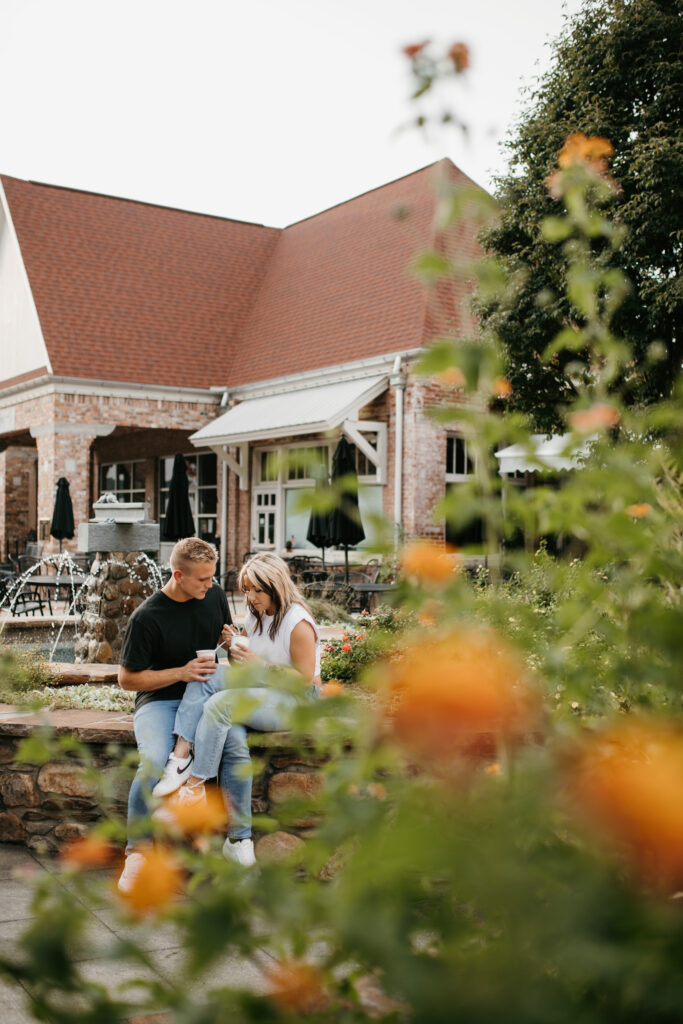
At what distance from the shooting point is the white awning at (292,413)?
15.7 m

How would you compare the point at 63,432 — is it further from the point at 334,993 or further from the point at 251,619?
the point at 334,993

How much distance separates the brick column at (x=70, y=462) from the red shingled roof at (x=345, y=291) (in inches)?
133

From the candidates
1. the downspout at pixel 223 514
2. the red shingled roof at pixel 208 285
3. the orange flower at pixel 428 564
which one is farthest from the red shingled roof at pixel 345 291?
the orange flower at pixel 428 564

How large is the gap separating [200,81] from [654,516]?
18.2ft

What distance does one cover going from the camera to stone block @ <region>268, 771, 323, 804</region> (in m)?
4.26

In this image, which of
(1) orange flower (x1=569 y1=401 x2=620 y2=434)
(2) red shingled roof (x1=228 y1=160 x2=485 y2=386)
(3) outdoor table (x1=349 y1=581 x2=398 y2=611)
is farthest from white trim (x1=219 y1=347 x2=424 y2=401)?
(1) orange flower (x1=569 y1=401 x2=620 y2=434)

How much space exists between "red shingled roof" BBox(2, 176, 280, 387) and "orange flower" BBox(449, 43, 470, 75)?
17.9 meters

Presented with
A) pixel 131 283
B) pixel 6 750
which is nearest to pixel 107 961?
pixel 6 750

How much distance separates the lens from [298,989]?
3.10 feet

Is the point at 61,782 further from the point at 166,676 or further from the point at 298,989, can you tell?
the point at 298,989

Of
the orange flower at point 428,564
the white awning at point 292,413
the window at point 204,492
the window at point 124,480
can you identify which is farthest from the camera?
the window at point 124,480

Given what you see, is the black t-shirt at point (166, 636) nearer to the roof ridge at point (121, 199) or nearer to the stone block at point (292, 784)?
the stone block at point (292, 784)

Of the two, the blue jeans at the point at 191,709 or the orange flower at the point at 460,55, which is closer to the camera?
the orange flower at the point at 460,55

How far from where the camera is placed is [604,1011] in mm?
953
